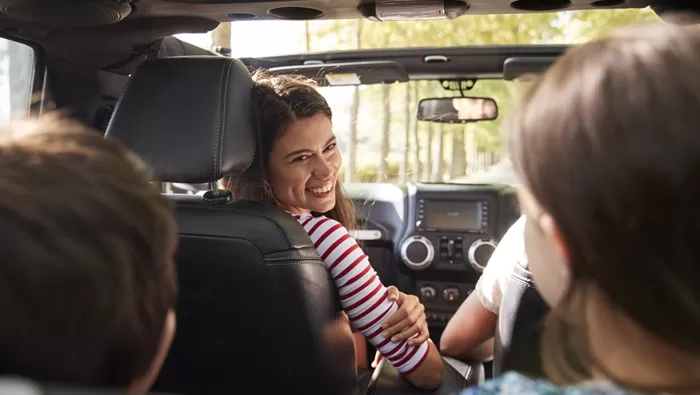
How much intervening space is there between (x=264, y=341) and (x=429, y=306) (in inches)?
98.0

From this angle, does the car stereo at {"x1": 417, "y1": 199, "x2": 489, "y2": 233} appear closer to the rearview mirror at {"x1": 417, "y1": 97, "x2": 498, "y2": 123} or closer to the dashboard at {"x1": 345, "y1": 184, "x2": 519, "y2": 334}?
the dashboard at {"x1": 345, "y1": 184, "x2": 519, "y2": 334}

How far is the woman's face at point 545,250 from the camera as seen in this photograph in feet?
3.56

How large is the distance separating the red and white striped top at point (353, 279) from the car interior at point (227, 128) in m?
0.09

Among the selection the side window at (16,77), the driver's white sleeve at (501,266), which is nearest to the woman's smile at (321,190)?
the driver's white sleeve at (501,266)

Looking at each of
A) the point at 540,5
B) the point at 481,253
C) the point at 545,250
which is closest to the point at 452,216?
the point at 481,253

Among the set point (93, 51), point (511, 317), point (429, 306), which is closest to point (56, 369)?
point (511, 317)

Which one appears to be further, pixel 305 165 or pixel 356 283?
pixel 305 165

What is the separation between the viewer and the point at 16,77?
10.4 ft

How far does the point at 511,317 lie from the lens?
228 cm

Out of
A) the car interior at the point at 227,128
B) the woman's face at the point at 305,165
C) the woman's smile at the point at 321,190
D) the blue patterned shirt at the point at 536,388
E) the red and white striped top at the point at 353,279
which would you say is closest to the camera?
the blue patterned shirt at the point at 536,388

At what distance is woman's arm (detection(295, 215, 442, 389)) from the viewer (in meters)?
2.31

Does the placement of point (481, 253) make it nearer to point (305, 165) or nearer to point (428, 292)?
point (428, 292)

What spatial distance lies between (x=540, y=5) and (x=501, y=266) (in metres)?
1.13

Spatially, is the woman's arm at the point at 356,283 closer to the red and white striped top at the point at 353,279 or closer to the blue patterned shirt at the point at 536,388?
the red and white striped top at the point at 353,279
